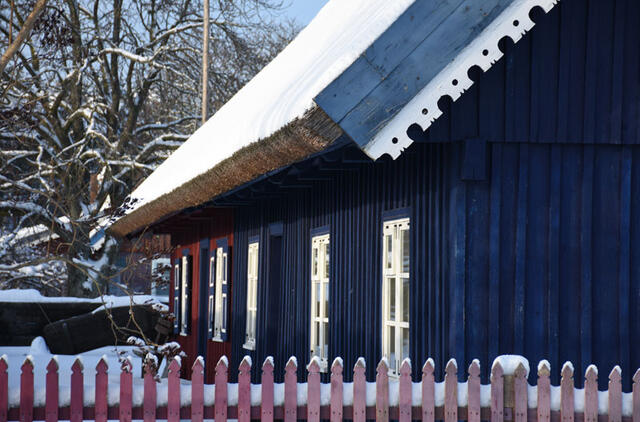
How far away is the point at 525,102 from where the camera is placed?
306 inches

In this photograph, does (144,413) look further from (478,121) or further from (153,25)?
(153,25)

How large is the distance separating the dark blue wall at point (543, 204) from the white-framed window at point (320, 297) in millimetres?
2996

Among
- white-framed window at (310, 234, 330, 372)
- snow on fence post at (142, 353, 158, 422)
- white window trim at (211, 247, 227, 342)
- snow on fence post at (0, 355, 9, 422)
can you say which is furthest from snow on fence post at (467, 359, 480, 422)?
white window trim at (211, 247, 227, 342)

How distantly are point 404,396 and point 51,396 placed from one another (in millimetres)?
2278

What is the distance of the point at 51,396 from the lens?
265 inches

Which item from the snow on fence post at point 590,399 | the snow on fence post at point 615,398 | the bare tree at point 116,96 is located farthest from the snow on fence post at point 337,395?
the bare tree at point 116,96

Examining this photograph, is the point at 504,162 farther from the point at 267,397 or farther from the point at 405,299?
the point at 267,397

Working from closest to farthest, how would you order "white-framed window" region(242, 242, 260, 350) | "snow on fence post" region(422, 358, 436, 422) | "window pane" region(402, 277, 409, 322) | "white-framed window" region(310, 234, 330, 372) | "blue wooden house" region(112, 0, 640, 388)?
1. "snow on fence post" region(422, 358, 436, 422)
2. "blue wooden house" region(112, 0, 640, 388)
3. "window pane" region(402, 277, 409, 322)
4. "white-framed window" region(310, 234, 330, 372)
5. "white-framed window" region(242, 242, 260, 350)

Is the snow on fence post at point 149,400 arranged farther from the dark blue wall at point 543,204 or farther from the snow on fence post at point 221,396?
the dark blue wall at point 543,204

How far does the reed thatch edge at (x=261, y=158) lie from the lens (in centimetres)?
679

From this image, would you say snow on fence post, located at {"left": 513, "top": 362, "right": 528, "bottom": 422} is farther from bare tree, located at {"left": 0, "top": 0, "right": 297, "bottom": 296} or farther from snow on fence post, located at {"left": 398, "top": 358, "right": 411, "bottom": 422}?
bare tree, located at {"left": 0, "top": 0, "right": 297, "bottom": 296}

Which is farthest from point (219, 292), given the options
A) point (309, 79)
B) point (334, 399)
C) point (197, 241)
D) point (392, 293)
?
point (334, 399)

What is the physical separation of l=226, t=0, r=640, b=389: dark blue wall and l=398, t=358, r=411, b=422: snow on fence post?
1.03m

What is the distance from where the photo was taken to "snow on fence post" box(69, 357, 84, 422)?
670 cm
